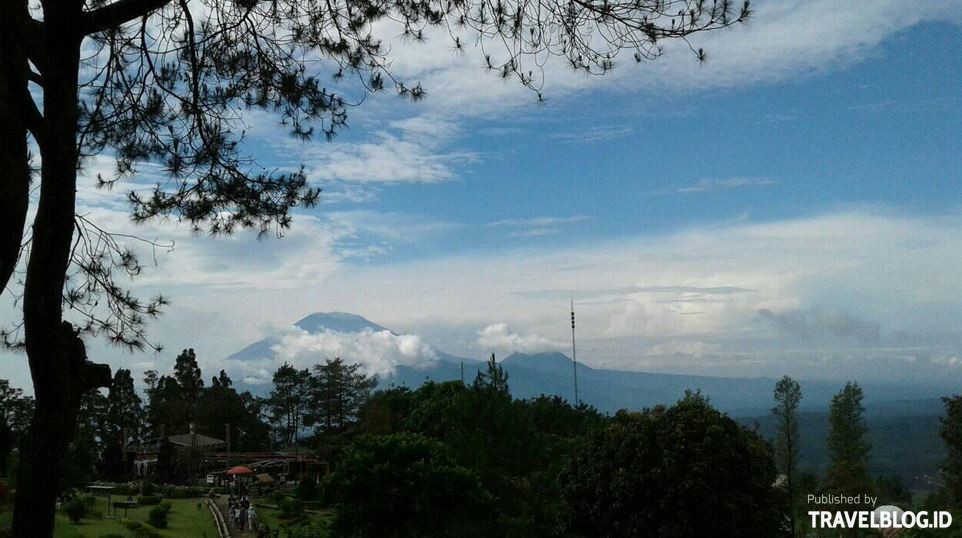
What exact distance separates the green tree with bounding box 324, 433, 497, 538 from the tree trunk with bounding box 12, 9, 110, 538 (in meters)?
8.42

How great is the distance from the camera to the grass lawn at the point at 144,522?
56.6 feet

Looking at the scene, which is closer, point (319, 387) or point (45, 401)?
point (45, 401)

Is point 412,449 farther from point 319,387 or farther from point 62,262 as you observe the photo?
point 319,387

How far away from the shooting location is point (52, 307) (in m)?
3.77

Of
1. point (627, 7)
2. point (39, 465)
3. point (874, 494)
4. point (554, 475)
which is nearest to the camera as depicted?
point (39, 465)

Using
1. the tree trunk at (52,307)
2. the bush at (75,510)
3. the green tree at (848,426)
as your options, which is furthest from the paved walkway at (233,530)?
the green tree at (848,426)

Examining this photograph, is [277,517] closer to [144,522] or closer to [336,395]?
[144,522]

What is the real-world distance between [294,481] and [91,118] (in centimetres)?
3258

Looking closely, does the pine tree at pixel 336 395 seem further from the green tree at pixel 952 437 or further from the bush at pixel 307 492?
the green tree at pixel 952 437

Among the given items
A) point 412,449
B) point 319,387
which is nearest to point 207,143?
point 412,449

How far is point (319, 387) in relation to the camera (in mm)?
43250

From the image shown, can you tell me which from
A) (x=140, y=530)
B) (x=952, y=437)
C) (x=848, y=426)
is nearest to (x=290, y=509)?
(x=140, y=530)

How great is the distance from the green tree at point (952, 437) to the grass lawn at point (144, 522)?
62.2 feet

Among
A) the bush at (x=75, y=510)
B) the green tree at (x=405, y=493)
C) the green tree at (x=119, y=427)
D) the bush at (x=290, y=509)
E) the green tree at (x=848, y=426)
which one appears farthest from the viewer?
the green tree at (x=119, y=427)
